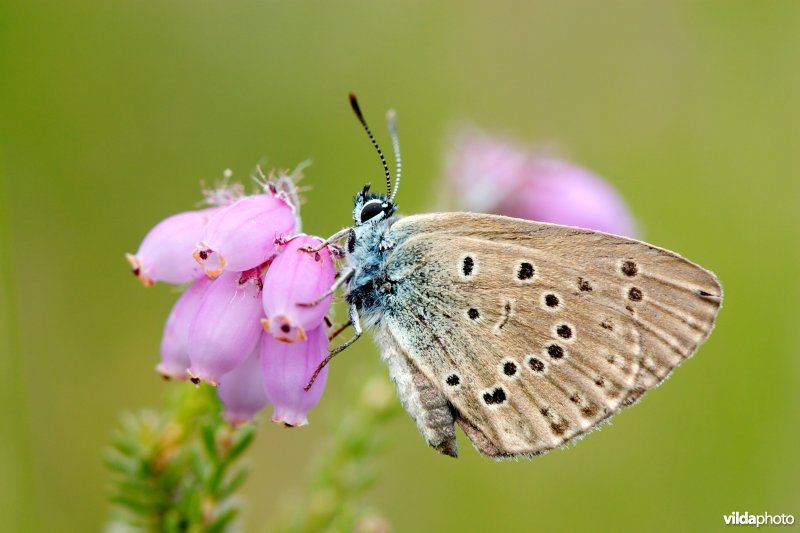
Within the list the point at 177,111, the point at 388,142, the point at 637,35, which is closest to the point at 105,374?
the point at 177,111

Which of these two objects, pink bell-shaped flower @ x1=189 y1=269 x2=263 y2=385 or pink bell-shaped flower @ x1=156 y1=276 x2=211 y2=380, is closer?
pink bell-shaped flower @ x1=189 y1=269 x2=263 y2=385

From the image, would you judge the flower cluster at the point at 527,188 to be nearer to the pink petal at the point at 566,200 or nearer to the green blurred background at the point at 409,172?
the pink petal at the point at 566,200

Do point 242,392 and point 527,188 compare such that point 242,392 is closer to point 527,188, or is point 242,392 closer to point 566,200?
point 566,200

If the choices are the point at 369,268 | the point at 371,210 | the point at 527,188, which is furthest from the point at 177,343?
the point at 527,188

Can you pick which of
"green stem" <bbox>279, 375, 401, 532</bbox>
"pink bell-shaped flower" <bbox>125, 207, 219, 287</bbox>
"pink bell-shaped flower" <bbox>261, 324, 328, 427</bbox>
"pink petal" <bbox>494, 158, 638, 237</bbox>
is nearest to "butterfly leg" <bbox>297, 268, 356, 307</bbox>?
"pink bell-shaped flower" <bbox>261, 324, 328, 427</bbox>

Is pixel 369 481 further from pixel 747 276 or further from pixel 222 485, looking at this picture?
pixel 747 276

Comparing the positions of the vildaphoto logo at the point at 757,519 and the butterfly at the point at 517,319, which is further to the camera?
the vildaphoto logo at the point at 757,519

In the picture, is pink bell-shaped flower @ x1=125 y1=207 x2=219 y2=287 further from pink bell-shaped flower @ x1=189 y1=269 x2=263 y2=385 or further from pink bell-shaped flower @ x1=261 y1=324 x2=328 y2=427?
pink bell-shaped flower @ x1=261 y1=324 x2=328 y2=427

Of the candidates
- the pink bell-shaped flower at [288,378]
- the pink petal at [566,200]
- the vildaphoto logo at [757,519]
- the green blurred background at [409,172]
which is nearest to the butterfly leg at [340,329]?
the pink bell-shaped flower at [288,378]
